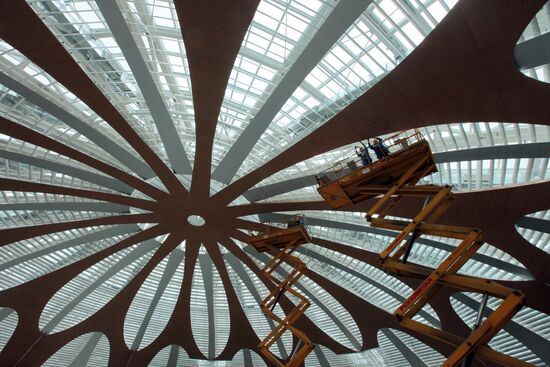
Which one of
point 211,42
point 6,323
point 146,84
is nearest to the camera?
point 211,42

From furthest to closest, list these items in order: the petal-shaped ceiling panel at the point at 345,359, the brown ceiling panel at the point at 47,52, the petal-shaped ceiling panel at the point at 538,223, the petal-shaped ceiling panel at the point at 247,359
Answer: the petal-shaped ceiling panel at the point at 247,359, the petal-shaped ceiling panel at the point at 345,359, the petal-shaped ceiling panel at the point at 538,223, the brown ceiling panel at the point at 47,52

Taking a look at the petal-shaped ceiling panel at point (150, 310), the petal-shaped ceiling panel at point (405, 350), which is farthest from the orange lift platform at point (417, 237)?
the petal-shaped ceiling panel at point (150, 310)

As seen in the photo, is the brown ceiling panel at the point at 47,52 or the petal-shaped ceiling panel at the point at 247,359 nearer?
the brown ceiling panel at the point at 47,52

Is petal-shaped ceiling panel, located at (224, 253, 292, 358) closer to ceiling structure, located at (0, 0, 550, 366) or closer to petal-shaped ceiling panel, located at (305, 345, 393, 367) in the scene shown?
ceiling structure, located at (0, 0, 550, 366)

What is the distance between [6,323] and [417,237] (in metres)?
33.0

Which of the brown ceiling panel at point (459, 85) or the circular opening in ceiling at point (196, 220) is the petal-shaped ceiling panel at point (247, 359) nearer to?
the circular opening in ceiling at point (196, 220)

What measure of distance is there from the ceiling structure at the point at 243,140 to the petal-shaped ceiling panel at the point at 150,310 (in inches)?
8.7

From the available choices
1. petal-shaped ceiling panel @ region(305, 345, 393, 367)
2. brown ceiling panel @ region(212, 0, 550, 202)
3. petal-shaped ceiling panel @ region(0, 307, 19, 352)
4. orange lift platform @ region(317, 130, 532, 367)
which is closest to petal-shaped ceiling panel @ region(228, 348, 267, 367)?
petal-shaped ceiling panel @ region(305, 345, 393, 367)

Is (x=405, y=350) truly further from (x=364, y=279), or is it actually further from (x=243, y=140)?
(x=243, y=140)

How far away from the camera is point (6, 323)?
31.5 metres

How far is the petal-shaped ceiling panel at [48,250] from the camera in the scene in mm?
25703

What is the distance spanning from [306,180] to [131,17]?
34.1 feet

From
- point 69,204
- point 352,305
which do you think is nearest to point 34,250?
point 69,204

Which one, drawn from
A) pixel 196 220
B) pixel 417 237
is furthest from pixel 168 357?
pixel 417 237
